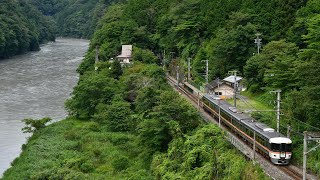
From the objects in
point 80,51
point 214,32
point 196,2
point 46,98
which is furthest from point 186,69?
point 80,51

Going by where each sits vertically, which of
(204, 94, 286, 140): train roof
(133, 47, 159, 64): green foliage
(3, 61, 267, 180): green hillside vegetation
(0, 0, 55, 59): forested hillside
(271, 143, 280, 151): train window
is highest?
(0, 0, 55, 59): forested hillside

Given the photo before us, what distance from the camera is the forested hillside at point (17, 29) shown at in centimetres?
10119

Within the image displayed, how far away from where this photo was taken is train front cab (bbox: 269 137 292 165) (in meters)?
26.0

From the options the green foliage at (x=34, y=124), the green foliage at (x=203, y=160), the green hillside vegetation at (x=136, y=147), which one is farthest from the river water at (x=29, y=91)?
the green foliage at (x=203, y=160)

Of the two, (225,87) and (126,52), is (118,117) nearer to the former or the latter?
(225,87)

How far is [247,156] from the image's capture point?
27.3m

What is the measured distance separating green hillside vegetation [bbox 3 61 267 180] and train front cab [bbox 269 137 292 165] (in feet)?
5.51

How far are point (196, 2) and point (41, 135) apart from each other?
33141 mm

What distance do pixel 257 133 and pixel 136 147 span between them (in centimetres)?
953

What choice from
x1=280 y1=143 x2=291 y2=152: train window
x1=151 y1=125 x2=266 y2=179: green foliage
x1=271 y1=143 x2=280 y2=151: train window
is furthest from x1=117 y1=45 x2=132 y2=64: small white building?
x1=280 y1=143 x2=291 y2=152: train window

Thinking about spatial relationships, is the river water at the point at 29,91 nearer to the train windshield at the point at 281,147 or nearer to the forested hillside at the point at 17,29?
the forested hillside at the point at 17,29

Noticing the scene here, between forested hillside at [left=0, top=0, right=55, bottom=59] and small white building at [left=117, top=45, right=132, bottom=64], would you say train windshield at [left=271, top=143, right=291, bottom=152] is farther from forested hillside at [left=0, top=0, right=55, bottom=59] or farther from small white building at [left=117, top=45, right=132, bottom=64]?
forested hillside at [left=0, top=0, right=55, bottom=59]

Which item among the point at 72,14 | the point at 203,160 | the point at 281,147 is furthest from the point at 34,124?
the point at 72,14

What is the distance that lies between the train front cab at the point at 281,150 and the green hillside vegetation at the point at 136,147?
168 cm
